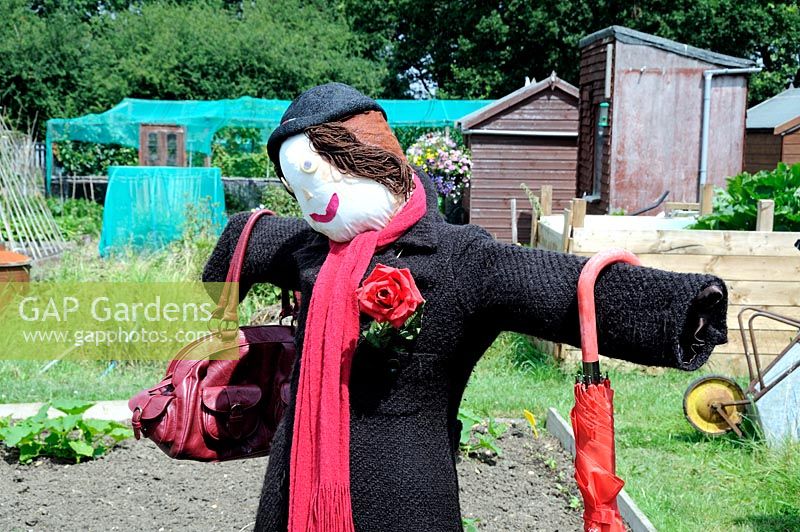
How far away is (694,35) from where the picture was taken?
2409cm

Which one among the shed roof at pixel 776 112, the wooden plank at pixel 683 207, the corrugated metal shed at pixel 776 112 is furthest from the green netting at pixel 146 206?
the corrugated metal shed at pixel 776 112

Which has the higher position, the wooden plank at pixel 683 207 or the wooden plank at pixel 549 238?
the wooden plank at pixel 683 207

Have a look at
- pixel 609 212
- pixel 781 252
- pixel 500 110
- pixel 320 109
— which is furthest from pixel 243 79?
pixel 320 109

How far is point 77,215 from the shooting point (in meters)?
16.6

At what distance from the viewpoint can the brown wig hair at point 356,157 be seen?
6.59 feet

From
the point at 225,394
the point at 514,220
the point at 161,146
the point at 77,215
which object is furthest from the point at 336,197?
the point at 77,215

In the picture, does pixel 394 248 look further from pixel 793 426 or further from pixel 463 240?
pixel 793 426

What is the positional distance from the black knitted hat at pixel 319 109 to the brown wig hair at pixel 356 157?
0.02 meters

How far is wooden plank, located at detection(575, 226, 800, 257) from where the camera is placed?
587cm

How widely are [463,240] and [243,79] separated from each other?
22.4 metres

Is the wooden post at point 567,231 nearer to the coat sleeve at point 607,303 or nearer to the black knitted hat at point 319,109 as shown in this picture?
the black knitted hat at point 319,109

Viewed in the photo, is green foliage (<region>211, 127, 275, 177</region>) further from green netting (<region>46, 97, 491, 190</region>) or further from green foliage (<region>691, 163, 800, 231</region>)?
green foliage (<region>691, 163, 800, 231</region>)

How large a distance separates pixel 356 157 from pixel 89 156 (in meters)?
18.0

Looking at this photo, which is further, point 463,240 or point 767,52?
point 767,52
